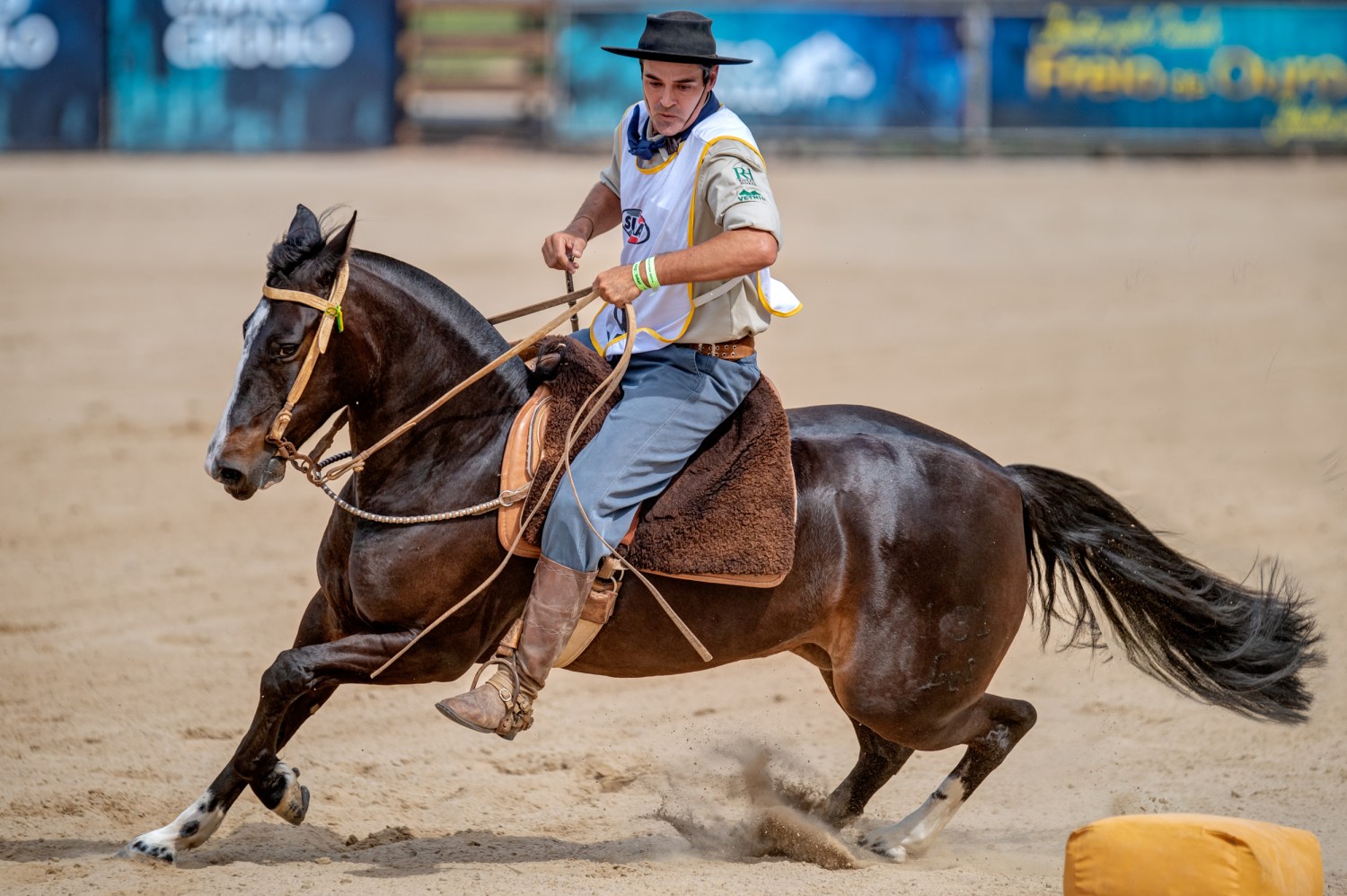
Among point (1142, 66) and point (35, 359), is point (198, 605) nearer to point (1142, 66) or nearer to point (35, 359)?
point (35, 359)

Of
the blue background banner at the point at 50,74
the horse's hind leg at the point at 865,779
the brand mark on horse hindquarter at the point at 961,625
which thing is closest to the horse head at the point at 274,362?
the brand mark on horse hindquarter at the point at 961,625

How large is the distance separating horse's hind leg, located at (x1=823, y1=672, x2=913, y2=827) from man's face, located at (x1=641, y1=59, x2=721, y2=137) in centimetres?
227

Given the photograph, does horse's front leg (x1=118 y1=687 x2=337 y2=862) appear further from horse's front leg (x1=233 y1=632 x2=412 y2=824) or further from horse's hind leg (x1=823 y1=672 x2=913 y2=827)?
horse's hind leg (x1=823 y1=672 x2=913 y2=827)

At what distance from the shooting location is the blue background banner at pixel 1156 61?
1770cm

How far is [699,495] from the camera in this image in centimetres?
455

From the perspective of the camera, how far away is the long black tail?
5.09 metres

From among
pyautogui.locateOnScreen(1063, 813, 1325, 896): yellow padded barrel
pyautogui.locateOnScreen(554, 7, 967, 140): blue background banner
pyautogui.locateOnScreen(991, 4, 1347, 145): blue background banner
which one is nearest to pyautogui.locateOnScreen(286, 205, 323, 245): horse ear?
pyautogui.locateOnScreen(1063, 813, 1325, 896): yellow padded barrel

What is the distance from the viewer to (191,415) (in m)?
11.4

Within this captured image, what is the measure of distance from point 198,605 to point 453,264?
7.37 m

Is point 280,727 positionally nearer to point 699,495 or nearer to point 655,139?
point 699,495

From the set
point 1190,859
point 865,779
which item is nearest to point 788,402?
point 865,779

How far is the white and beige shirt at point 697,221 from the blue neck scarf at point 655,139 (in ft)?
0.06

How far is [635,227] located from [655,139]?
27cm

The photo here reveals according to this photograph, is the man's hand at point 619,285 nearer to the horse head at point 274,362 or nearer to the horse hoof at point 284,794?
the horse head at point 274,362
